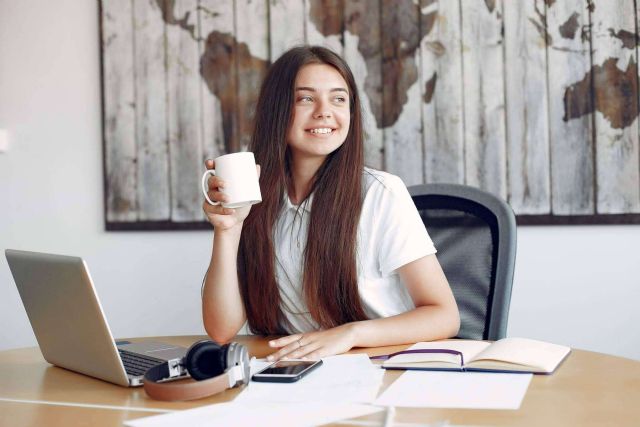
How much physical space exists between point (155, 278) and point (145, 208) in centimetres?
26

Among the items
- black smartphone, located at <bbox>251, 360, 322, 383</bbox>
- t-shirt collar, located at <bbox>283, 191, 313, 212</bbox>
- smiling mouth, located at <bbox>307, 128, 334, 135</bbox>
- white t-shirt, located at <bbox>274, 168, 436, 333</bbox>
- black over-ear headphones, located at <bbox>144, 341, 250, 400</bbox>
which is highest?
smiling mouth, located at <bbox>307, 128, 334, 135</bbox>

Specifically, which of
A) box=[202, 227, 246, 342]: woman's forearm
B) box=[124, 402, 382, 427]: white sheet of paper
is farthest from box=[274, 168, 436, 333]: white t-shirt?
box=[124, 402, 382, 427]: white sheet of paper

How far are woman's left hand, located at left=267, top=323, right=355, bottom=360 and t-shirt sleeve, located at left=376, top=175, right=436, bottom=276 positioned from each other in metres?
0.28

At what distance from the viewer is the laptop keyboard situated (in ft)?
4.20

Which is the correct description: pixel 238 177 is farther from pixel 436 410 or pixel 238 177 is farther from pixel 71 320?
pixel 436 410

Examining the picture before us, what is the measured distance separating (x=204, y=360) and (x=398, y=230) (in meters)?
0.65

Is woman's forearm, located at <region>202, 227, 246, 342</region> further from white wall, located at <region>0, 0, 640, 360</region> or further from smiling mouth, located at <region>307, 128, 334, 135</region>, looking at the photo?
white wall, located at <region>0, 0, 640, 360</region>

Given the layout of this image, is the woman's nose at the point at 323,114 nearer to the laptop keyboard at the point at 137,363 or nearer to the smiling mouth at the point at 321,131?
the smiling mouth at the point at 321,131

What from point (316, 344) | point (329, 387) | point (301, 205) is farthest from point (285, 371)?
point (301, 205)

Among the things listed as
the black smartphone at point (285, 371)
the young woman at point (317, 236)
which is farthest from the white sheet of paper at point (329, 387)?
the young woman at point (317, 236)

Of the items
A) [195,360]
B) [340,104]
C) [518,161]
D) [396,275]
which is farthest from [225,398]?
[518,161]

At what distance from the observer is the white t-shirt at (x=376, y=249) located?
1.74 m

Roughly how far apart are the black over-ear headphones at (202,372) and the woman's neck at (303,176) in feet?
2.41

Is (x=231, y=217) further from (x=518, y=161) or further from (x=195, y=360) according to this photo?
(x=518, y=161)
